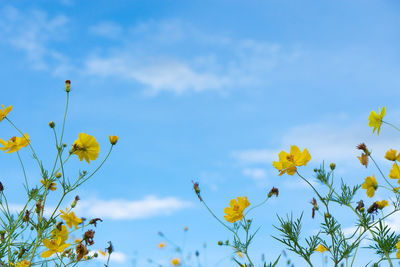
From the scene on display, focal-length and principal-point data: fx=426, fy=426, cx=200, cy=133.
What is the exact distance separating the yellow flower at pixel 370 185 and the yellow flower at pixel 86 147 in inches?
74.1

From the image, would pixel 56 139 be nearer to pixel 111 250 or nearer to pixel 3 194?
pixel 3 194

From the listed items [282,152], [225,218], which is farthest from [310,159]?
[225,218]

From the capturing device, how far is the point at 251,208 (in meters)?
3.14

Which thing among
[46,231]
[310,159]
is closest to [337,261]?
[310,159]

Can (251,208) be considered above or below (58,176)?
below

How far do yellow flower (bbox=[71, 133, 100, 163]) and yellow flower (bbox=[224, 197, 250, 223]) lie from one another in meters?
1.07

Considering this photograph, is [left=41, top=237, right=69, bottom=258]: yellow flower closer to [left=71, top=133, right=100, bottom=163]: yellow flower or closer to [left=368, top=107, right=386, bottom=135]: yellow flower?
[left=71, top=133, right=100, bottom=163]: yellow flower

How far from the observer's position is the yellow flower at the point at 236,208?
313cm

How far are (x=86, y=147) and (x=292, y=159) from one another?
1.49m

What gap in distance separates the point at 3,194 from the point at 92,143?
0.77 m

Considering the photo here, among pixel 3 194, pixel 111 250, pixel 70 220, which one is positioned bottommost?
pixel 111 250

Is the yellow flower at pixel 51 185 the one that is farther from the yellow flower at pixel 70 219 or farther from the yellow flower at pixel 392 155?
the yellow flower at pixel 392 155

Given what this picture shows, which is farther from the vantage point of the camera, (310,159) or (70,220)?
(70,220)

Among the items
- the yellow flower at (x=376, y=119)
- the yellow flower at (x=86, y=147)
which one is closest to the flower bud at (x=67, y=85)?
the yellow flower at (x=86, y=147)
